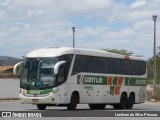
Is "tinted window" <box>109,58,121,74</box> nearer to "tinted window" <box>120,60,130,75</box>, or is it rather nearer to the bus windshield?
"tinted window" <box>120,60,130,75</box>

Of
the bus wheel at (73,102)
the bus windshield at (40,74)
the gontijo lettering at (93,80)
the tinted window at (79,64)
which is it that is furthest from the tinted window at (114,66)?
the bus windshield at (40,74)

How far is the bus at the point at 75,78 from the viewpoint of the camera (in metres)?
27.4

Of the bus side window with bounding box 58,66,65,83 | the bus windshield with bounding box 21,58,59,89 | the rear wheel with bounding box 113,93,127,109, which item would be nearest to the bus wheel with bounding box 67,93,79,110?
the bus side window with bounding box 58,66,65,83

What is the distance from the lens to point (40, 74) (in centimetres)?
2748

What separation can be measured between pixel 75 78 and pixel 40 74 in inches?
84.7

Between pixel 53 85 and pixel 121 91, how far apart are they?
7.61 metres

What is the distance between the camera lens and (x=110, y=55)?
32250 mm

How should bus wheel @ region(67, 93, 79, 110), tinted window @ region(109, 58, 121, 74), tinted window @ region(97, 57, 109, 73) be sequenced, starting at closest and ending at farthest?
bus wheel @ region(67, 93, 79, 110) < tinted window @ region(97, 57, 109, 73) < tinted window @ region(109, 58, 121, 74)

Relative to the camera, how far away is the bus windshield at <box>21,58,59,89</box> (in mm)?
27391

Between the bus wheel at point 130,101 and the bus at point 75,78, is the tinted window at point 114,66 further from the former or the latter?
the bus wheel at point 130,101

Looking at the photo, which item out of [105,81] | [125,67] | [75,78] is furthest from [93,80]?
[125,67]

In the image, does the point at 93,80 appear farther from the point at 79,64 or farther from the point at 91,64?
the point at 79,64

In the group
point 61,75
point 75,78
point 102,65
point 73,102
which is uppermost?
point 102,65

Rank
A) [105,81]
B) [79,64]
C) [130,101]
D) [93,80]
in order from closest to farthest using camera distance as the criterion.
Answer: [79,64]
[93,80]
[105,81]
[130,101]
